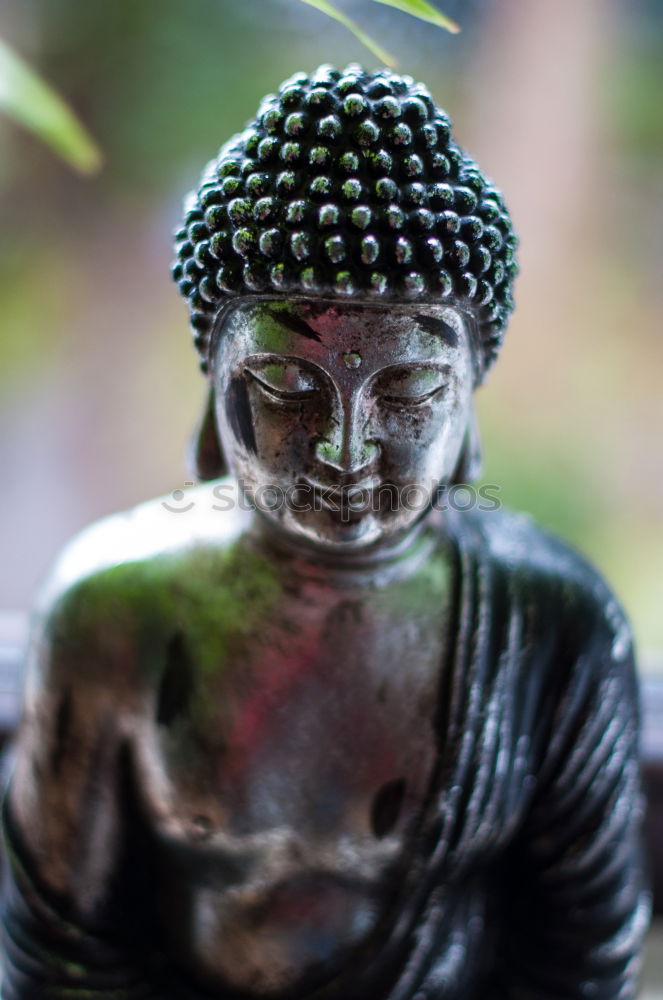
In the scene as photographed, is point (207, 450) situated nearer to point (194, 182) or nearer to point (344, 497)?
point (344, 497)

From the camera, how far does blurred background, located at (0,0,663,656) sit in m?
1.37

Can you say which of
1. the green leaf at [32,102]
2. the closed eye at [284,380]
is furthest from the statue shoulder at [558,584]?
the green leaf at [32,102]

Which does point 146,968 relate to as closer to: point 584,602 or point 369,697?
point 369,697

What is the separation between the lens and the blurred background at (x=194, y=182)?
4.49 ft

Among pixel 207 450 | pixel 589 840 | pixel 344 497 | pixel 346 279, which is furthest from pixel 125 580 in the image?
pixel 589 840

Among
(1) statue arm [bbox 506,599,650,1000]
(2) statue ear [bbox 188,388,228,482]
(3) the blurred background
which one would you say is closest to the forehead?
(2) statue ear [bbox 188,388,228,482]

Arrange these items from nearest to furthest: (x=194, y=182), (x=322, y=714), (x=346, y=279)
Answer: (x=346, y=279) < (x=322, y=714) < (x=194, y=182)

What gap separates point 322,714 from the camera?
885mm

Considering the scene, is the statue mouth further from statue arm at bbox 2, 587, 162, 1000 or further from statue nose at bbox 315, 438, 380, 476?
statue arm at bbox 2, 587, 162, 1000

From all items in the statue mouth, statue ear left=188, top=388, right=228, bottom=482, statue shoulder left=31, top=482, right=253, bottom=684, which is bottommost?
statue shoulder left=31, top=482, right=253, bottom=684

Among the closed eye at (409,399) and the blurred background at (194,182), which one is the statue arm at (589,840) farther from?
the blurred background at (194,182)

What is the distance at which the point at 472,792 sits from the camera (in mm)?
896

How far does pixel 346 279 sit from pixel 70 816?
1.88 feet

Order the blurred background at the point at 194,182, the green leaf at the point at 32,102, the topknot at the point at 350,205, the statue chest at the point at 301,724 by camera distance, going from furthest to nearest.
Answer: the blurred background at the point at 194,182 < the green leaf at the point at 32,102 < the statue chest at the point at 301,724 < the topknot at the point at 350,205
